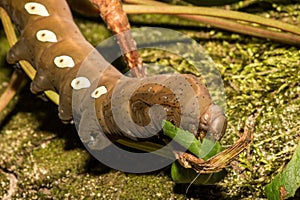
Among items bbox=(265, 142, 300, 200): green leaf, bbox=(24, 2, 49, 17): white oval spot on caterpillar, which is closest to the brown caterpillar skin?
bbox=(24, 2, 49, 17): white oval spot on caterpillar

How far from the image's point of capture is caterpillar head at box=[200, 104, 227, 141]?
105 centimetres

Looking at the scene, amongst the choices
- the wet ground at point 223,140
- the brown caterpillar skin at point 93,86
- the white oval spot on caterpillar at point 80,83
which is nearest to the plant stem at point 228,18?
the wet ground at point 223,140

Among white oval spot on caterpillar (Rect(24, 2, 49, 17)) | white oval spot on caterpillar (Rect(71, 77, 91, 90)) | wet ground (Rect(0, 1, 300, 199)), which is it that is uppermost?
white oval spot on caterpillar (Rect(24, 2, 49, 17))

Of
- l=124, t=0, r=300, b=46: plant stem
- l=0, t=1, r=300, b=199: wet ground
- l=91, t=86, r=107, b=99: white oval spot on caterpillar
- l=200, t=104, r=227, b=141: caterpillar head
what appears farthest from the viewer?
l=124, t=0, r=300, b=46: plant stem

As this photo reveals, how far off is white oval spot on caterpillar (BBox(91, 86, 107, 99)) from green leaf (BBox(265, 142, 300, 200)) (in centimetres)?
33

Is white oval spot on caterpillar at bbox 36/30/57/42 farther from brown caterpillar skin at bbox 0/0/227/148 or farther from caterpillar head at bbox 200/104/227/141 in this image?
caterpillar head at bbox 200/104/227/141

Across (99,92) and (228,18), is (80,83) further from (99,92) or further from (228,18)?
(228,18)

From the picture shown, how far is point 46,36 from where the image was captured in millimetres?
1398

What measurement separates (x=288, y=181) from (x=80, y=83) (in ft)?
1.35

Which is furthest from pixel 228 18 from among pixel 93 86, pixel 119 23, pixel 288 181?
pixel 288 181

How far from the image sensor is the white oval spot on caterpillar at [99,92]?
1255 millimetres

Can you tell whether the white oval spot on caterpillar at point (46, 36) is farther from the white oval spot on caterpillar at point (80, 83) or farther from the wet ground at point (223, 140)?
the wet ground at point (223, 140)

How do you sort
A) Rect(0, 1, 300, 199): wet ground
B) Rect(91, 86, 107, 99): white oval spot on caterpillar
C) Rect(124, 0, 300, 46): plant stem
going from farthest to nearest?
Rect(124, 0, 300, 46): plant stem < Rect(0, 1, 300, 199): wet ground < Rect(91, 86, 107, 99): white oval spot on caterpillar

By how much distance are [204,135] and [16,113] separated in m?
0.67
